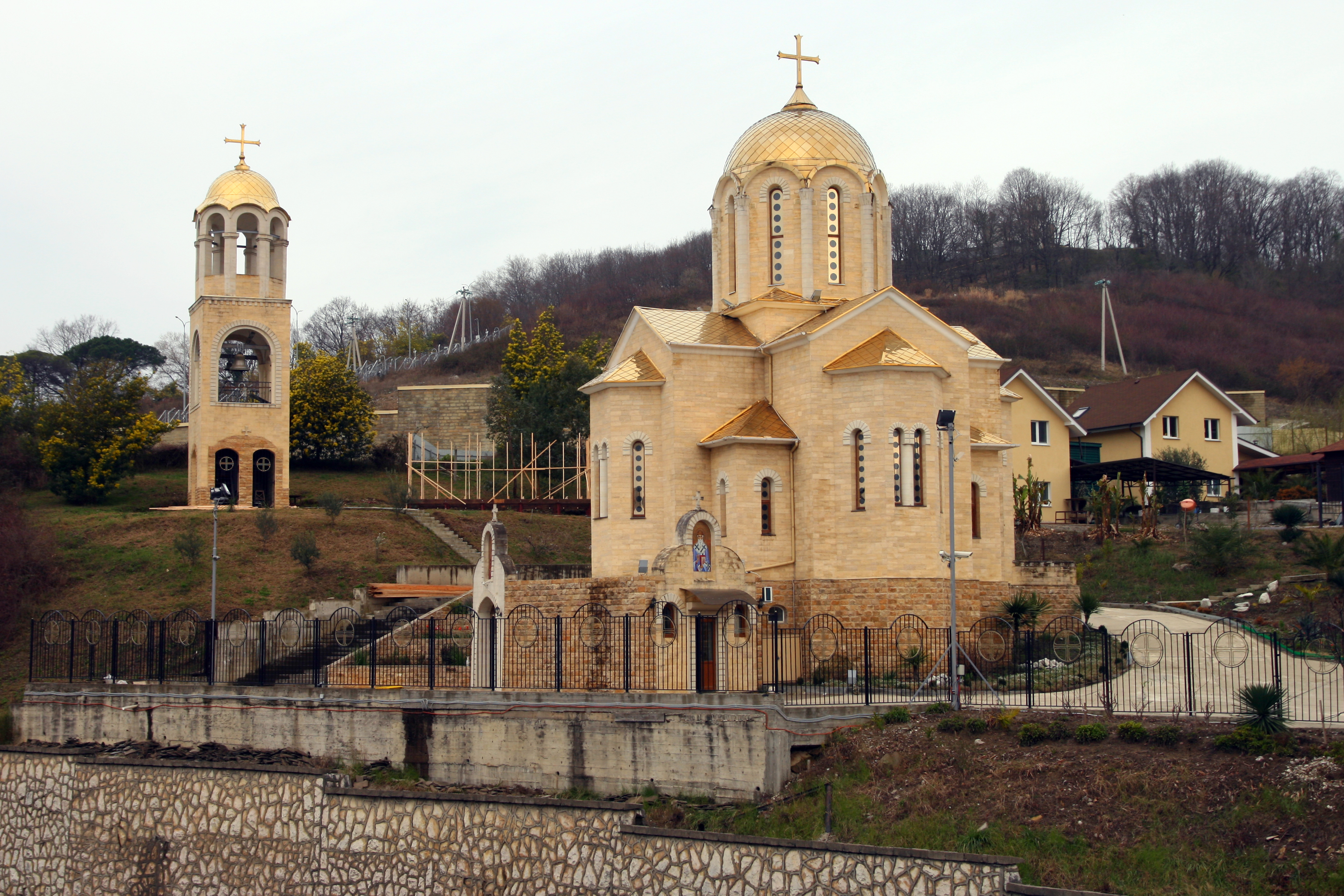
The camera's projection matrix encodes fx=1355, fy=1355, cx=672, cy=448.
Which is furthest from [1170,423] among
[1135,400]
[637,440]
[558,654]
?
[558,654]

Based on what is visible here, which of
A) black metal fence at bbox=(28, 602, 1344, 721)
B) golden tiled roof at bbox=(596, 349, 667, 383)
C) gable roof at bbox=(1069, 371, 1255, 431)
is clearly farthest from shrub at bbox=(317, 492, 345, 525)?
gable roof at bbox=(1069, 371, 1255, 431)

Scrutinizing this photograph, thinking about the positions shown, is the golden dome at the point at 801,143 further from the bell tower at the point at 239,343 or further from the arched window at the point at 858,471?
the bell tower at the point at 239,343

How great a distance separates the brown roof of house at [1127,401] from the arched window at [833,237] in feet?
76.0

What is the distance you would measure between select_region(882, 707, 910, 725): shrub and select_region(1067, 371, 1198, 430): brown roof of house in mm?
34303

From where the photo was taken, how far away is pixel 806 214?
103 feet

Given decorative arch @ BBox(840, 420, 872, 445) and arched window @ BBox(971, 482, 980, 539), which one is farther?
arched window @ BBox(971, 482, 980, 539)

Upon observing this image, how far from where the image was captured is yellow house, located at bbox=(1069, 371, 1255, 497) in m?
50.7

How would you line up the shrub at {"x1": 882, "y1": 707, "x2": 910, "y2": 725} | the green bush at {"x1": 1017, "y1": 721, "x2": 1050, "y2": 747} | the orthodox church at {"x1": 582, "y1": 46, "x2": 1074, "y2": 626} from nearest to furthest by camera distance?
the green bush at {"x1": 1017, "y1": 721, "x2": 1050, "y2": 747}
the shrub at {"x1": 882, "y1": 707, "x2": 910, "y2": 725}
the orthodox church at {"x1": 582, "y1": 46, "x2": 1074, "y2": 626}

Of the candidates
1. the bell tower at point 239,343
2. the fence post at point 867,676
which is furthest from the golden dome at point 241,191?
the fence post at point 867,676

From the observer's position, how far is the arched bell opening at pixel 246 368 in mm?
44469

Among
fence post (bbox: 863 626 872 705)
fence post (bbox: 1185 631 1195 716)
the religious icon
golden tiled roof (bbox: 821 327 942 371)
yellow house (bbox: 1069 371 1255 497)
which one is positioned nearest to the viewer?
fence post (bbox: 1185 631 1195 716)

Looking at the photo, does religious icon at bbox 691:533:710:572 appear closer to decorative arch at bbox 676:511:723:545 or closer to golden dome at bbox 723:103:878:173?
decorative arch at bbox 676:511:723:545

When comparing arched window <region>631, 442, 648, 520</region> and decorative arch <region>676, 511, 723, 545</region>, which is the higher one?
arched window <region>631, 442, 648, 520</region>

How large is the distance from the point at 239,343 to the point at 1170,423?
33752mm
